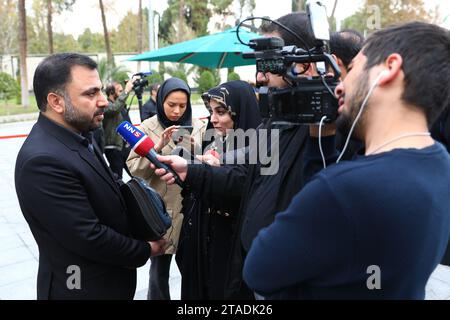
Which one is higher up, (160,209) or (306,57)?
(306,57)

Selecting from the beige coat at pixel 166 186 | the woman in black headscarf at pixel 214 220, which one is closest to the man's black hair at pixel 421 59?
the woman in black headscarf at pixel 214 220

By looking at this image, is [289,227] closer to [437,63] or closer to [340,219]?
[340,219]

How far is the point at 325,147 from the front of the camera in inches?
56.4

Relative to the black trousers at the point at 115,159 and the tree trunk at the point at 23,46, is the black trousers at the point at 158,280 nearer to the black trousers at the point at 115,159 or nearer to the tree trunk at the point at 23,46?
the black trousers at the point at 115,159

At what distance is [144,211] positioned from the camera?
1.87 m

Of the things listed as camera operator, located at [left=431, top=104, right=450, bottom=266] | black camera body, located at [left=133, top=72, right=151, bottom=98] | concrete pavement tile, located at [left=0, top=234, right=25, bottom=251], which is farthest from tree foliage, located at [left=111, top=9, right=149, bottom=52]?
camera operator, located at [left=431, top=104, right=450, bottom=266]

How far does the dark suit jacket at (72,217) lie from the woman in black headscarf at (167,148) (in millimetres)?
729

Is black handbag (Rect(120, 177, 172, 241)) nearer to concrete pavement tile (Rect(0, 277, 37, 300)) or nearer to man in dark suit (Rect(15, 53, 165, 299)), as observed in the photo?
man in dark suit (Rect(15, 53, 165, 299))

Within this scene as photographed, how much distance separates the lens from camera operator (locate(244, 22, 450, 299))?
932mm

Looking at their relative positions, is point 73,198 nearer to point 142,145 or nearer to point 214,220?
point 142,145

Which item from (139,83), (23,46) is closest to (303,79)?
(139,83)

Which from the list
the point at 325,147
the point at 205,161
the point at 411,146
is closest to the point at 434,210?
the point at 411,146

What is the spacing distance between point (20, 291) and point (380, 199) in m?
3.10
